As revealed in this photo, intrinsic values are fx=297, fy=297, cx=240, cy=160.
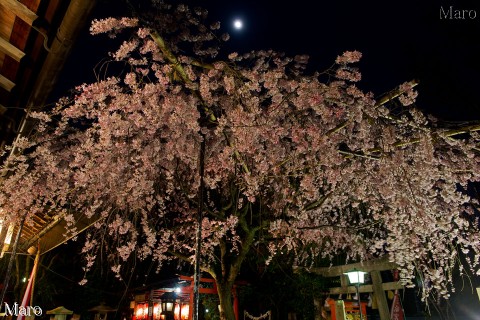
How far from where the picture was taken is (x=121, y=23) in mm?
5363

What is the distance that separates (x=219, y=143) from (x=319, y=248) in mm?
7537

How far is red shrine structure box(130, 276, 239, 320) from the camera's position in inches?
637

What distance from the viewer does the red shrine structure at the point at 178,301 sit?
53.1ft

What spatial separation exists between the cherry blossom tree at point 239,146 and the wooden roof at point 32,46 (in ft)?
3.53

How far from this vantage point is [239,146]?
761 centimetres

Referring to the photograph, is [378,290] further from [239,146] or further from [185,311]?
[185,311]

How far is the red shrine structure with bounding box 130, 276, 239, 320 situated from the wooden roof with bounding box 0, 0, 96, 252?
43.0 ft

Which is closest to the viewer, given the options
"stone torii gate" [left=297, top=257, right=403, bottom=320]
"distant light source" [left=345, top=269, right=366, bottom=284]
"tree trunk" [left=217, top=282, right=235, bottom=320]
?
"tree trunk" [left=217, top=282, right=235, bottom=320]

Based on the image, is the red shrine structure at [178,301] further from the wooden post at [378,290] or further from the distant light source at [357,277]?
the wooden post at [378,290]

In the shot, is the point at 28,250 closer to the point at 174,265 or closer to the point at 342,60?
the point at 342,60

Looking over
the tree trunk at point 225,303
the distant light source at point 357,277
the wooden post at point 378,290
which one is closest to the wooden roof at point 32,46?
the tree trunk at point 225,303

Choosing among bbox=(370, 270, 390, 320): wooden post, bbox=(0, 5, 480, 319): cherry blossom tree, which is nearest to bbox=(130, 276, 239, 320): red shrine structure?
bbox=(0, 5, 480, 319): cherry blossom tree

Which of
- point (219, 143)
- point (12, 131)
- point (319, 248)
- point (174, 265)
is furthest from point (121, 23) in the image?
point (174, 265)

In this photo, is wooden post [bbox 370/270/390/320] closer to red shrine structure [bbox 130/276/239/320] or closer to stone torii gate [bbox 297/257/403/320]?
stone torii gate [bbox 297/257/403/320]
